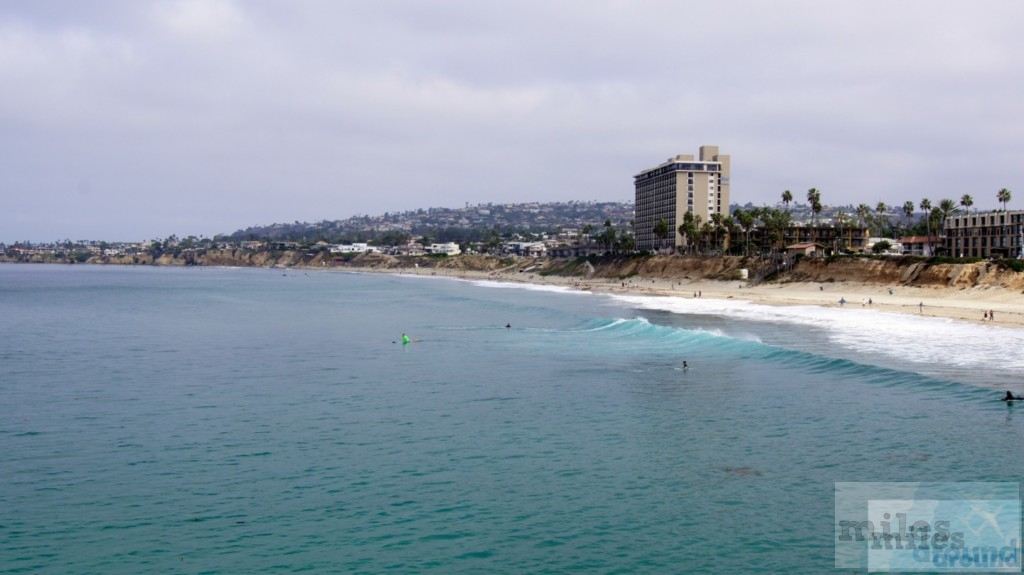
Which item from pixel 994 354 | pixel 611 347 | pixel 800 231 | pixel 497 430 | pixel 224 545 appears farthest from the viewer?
pixel 800 231

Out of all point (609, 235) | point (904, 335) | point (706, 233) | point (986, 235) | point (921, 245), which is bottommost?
point (904, 335)

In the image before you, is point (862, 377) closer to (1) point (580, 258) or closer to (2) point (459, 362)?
(2) point (459, 362)

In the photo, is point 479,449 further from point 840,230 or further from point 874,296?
point 840,230

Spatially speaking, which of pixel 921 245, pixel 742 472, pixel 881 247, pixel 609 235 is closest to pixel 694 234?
pixel 881 247

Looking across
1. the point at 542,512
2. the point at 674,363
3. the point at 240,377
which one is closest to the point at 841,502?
the point at 542,512

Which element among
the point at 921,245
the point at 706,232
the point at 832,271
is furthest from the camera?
the point at 706,232

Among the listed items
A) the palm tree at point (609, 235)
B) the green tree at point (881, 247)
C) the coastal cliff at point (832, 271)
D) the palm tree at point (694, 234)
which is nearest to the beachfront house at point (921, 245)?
the green tree at point (881, 247)

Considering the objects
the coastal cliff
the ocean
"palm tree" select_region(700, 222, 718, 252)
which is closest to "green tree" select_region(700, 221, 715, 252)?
"palm tree" select_region(700, 222, 718, 252)
